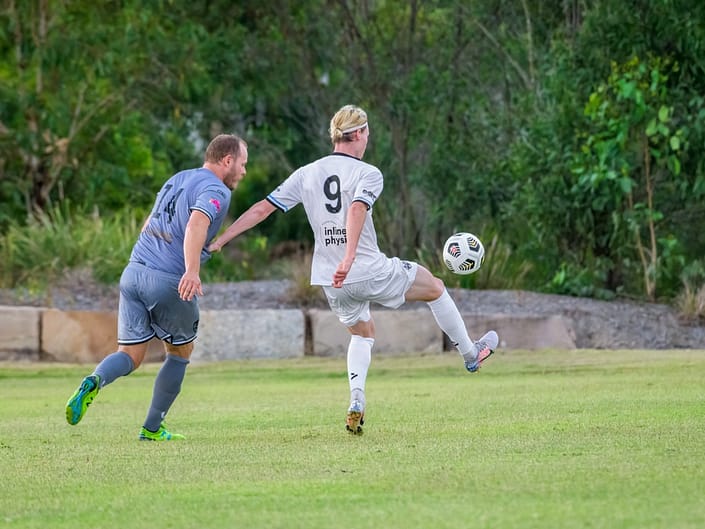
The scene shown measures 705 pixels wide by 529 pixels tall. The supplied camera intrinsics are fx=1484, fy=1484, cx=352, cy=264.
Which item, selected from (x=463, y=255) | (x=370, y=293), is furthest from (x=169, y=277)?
(x=463, y=255)

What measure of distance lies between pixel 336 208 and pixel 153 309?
4.08 feet

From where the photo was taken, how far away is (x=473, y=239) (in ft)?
34.1

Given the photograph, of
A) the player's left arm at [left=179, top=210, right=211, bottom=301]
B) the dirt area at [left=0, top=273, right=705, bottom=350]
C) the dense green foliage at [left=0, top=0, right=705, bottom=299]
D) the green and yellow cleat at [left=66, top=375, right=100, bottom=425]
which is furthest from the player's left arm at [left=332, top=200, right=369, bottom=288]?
the dense green foliage at [left=0, top=0, right=705, bottom=299]

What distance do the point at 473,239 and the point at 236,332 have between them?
779 cm

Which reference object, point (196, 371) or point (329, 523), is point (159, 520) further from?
point (196, 371)

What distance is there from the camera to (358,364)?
8992 millimetres

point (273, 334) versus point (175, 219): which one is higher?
point (175, 219)

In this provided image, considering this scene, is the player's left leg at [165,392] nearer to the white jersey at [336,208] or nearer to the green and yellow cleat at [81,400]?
the green and yellow cleat at [81,400]

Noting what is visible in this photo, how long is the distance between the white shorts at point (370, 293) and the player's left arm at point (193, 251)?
0.95 meters

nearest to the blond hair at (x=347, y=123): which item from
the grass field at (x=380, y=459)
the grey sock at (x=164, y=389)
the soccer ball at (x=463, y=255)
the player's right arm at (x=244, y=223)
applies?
the player's right arm at (x=244, y=223)

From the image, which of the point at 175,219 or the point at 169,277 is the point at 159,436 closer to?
the point at 169,277

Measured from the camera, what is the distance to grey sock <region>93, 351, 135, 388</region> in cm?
861

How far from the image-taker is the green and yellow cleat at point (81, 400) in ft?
27.3

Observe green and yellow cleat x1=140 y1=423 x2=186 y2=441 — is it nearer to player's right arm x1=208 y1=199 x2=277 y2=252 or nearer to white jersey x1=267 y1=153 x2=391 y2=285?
player's right arm x1=208 y1=199 x2=277 y2=252
